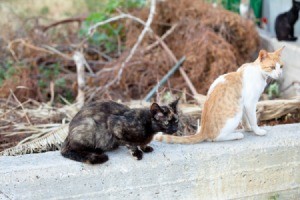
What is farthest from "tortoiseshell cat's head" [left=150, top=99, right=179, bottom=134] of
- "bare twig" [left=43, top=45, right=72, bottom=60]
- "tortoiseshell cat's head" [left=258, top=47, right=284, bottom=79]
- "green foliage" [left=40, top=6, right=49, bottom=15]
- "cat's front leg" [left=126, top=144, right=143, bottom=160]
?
"green foliage" [left=40, top=6, right=49, bottom=15]

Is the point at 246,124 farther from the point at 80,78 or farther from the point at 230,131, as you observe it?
the point at 80,78

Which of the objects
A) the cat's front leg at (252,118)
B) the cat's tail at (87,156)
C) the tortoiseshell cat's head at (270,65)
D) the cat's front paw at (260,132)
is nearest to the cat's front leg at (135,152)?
the cat's tail at (87,156)

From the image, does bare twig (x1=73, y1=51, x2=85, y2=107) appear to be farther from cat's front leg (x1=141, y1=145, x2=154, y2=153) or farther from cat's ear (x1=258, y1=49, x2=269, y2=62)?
cat's ear (x1=258, y1=49, x2=269, y2=62)

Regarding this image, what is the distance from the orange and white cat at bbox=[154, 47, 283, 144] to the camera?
3.55 metres

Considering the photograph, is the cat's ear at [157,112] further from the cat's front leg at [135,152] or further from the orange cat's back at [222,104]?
the orange cat's back at [222,104]

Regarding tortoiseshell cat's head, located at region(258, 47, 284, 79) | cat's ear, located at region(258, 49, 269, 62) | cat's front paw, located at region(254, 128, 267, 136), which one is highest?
cat's ear, located at region(258, 49, 269, 62)

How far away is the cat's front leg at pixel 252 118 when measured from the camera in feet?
11.8

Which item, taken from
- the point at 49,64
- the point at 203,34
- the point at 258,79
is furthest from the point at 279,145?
the point at 49,64

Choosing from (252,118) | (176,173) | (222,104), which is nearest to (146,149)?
(176,173)

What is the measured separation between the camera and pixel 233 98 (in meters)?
3.55

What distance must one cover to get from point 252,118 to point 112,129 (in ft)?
3.66

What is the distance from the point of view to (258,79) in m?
3.57

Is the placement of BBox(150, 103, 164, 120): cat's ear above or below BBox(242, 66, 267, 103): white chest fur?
below

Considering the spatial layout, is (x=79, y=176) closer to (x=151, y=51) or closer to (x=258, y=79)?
(x=258, y=79)
